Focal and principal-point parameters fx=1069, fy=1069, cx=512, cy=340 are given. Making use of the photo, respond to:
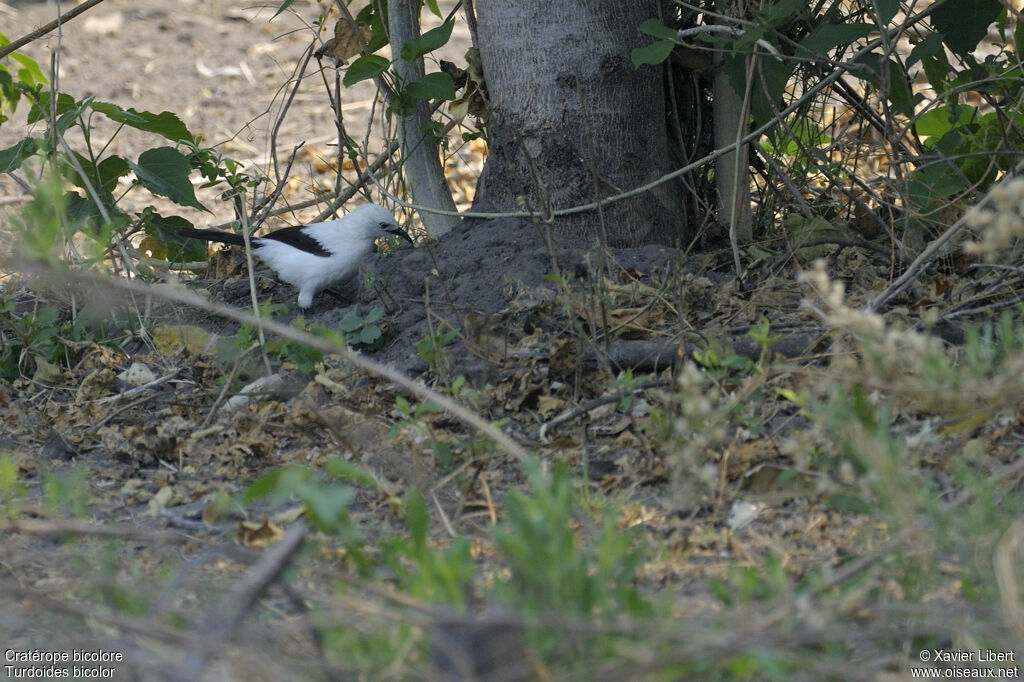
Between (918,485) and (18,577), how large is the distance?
85.6 inches

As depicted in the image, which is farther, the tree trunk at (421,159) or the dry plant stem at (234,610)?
the tree trunk at (421,159)

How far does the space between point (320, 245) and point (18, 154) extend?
1326 millimetres

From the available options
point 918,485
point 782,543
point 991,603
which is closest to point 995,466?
point 918,485

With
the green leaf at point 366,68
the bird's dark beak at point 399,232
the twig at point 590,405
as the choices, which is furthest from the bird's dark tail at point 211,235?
the twig at point 590,405

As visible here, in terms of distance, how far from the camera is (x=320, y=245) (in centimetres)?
498

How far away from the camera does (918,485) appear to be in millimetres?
2479

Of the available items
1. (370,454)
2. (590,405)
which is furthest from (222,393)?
(590,405)

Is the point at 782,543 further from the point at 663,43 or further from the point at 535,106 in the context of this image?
the point at 535,106

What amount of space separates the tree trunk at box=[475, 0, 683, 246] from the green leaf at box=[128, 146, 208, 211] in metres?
1.33

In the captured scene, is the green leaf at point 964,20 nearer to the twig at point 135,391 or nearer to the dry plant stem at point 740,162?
the dry plant stem at point 740,162

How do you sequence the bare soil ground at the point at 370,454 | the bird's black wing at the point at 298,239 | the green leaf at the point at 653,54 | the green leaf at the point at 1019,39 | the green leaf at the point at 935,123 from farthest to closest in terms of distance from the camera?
1. the bird's black wing at the point at 298,239
2. the green leaf at the point at 935,123
3. the green leaf at the point at 1019,39
4. the green leaf at the point at 653,54
5. the bare soil ground at the point at 370,454

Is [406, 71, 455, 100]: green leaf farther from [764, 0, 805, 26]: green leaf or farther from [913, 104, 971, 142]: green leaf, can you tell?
[913, 104, 971, 142]: green leaf

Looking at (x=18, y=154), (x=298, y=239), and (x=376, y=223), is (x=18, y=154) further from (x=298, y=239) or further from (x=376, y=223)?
(x=376, y=223)

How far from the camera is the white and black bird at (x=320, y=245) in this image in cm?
490
